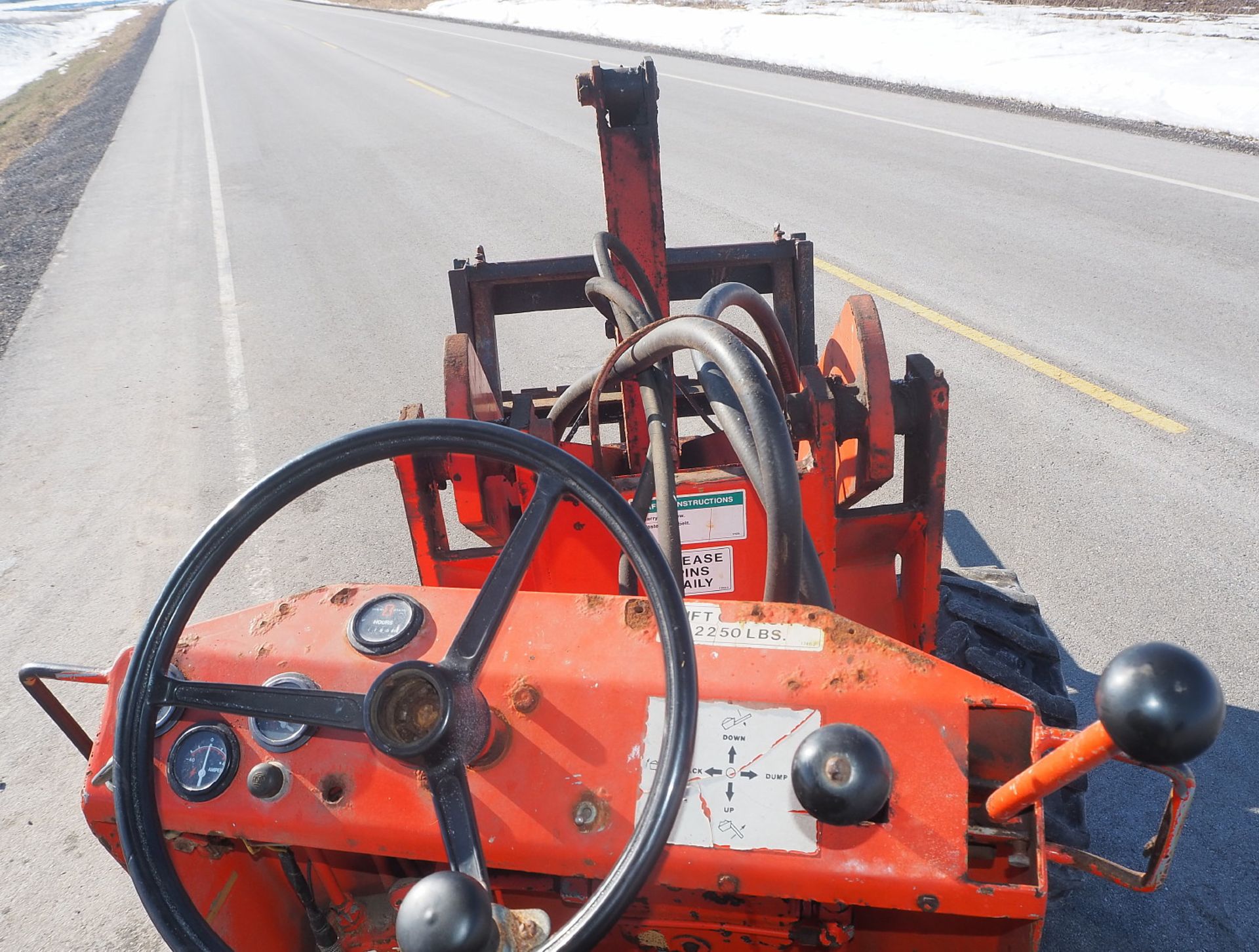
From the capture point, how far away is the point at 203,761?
1765mm

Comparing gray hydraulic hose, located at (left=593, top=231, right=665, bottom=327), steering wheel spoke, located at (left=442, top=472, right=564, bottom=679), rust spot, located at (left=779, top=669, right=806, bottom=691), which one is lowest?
rust spot, located at (left=779, top=669, right=806, bottom=691)

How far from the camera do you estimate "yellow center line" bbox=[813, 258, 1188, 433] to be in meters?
4.95

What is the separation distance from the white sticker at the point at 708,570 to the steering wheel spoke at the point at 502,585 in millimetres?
1131

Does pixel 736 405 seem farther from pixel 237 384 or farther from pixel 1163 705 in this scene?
pixel 237 384

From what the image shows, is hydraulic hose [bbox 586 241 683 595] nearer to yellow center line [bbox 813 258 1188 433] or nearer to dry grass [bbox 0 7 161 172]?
yellow center line [bbox 813 258 1188 433]

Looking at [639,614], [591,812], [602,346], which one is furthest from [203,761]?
[602,346]

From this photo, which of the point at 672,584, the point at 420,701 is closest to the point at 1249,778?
the point at 672,584

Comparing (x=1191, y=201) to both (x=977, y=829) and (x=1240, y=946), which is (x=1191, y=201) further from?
(x=977, y=829)

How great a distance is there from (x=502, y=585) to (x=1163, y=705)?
96 centimetres

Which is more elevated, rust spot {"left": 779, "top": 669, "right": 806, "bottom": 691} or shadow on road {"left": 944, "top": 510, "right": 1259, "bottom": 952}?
rust spot {"left": 779, "top": 669, "right": 806, "bottom": 691}

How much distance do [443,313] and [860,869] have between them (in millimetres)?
6268

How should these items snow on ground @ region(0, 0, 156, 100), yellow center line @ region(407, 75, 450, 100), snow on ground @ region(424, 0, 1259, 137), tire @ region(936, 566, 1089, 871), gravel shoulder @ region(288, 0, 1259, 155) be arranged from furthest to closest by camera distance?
snow on ground @ region(0, 0, 156, 100) → yellow center line @ region(407, 75, 450, 100) → snow on ground @ region(424, 0, 1259, 137) → gravel shoulder @ region(288, 0, 1259, 155) → tire @ region(936, 566, 1089, 871)

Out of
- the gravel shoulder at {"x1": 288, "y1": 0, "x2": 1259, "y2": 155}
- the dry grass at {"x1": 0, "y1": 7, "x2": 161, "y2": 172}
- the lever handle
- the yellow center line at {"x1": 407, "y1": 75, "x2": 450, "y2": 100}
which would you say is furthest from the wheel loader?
the dry grass at {"x1": 0, "y1": 7, "x2": 161, "y2": 172}

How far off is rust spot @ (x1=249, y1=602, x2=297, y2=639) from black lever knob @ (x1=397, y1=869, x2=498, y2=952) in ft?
3.24
